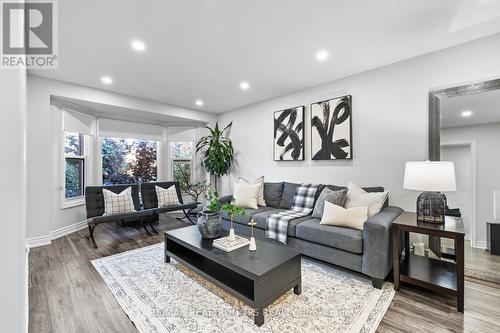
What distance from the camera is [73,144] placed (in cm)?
425

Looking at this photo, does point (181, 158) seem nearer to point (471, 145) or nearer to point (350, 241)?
point (350, 241)

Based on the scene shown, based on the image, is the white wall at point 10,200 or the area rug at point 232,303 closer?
the white wall at point 10,200

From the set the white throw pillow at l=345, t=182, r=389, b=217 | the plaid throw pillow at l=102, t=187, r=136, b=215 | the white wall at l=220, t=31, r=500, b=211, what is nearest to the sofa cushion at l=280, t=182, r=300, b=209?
the white wall at l=220, t=31, r=500, b=211

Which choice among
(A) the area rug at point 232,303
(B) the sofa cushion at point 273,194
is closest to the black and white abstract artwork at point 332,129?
(B) the sofa cushion at point 273,194

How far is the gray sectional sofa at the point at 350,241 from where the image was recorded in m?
2.17

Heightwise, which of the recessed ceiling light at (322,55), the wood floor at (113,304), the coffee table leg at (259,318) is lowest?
the wood floor at (113,304)

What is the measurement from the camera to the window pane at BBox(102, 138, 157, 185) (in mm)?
4891

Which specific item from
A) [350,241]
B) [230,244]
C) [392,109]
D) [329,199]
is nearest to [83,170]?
[230,244]

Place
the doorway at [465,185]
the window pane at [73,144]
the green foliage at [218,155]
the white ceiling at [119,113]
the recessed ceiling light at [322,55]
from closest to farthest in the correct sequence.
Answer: the doorway at [465,185]
the recessed ceiling light at [322,55]
the white ceiling at [119,113]
the window pane at [73,144]
the green foliage at [218,155]

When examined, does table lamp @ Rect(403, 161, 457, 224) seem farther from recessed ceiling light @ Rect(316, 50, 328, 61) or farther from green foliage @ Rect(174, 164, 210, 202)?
green foliage @ Rect(174, 164, 210, 202)

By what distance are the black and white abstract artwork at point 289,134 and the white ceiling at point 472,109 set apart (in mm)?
1903

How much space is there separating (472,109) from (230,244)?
118 inches

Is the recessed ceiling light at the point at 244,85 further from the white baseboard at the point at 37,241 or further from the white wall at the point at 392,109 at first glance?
the white baseboard at the point at 37,241

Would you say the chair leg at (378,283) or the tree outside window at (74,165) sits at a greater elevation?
the tree outside window at (74,165)
